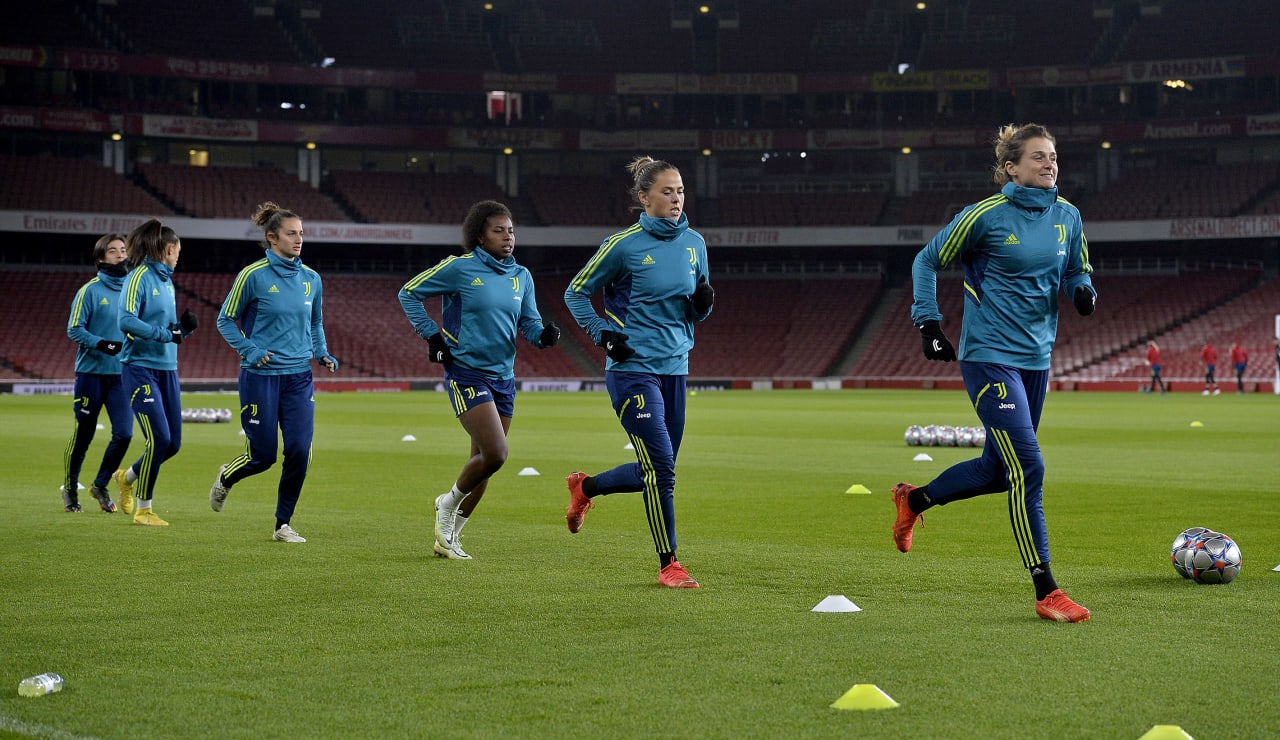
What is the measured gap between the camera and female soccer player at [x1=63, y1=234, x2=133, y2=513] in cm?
1281

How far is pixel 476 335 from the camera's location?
30.9 feet

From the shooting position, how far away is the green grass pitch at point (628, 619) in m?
5.01

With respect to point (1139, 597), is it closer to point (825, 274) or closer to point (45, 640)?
point (45, 640)

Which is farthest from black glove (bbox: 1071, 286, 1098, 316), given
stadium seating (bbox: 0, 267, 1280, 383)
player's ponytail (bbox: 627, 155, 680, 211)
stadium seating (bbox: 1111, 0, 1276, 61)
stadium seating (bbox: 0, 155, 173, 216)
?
stadium seating (bbox: 1111, 0, 1276, 61)

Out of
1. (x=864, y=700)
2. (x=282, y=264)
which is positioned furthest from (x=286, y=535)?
(x=864, y=700)

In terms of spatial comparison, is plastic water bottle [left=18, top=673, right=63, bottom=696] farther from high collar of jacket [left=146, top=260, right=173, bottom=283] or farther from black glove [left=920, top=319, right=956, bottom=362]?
high collar of jacket [left=146, top=260, right=173, bottom=283]

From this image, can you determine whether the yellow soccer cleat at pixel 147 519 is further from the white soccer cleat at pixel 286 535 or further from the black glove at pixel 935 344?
the black glove at pixel 935 344

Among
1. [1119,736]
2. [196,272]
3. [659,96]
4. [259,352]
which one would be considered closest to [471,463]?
[259,352]

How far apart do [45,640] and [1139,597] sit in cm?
533

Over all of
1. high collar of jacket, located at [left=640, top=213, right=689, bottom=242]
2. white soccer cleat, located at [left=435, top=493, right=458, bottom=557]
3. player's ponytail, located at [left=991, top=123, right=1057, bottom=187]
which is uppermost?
player's ponytail, located at [left=991, top=123, right=1057, bottom=187]

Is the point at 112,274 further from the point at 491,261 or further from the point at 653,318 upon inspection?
the point at 653,318

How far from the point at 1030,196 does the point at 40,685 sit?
5.12m

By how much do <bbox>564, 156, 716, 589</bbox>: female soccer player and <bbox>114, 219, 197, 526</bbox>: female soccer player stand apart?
474 cm

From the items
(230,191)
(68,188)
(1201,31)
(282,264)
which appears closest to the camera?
(282,264)
